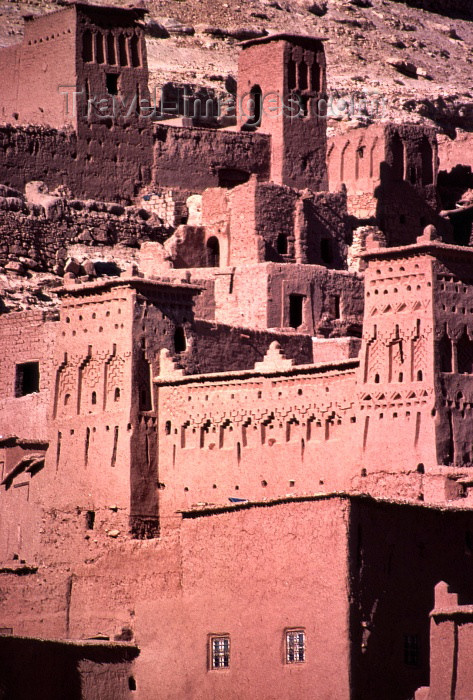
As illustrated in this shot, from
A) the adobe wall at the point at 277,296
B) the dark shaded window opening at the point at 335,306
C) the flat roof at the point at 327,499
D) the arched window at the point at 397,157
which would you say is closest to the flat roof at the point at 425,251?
the flat roof at the point at 327,499

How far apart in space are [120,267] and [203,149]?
6.92 metres

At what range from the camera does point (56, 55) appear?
67438 millimetres

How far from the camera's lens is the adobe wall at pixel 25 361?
55.3 metres

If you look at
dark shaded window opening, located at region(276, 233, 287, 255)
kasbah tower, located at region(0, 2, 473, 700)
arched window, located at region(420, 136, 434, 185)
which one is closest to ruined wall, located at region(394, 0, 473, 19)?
kasbah tower, located at region(0, 2, 473, 700)

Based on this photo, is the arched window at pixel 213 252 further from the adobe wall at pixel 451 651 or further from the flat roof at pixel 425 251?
the adobe wall at pixel 451 651

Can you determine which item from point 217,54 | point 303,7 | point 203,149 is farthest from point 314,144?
point 303,7

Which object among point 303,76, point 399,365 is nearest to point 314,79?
point 303,76

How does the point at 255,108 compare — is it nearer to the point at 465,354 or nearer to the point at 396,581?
the point at 465,354

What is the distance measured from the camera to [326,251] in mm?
63906

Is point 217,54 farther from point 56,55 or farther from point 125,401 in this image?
point 125,401

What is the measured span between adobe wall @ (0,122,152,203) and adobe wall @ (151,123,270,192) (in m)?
0.39

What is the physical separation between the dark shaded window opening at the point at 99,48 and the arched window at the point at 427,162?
963 centimetres

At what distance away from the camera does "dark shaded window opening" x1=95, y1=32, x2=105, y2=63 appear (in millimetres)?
67375

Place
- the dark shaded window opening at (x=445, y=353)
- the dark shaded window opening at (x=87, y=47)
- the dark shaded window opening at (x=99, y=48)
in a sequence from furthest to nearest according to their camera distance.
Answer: the dark shaded window opening at (x=99, y=48) < the dark shaded window opening at (x=87, y=47) < the dark shaded window opening at (x=445, y=353)
